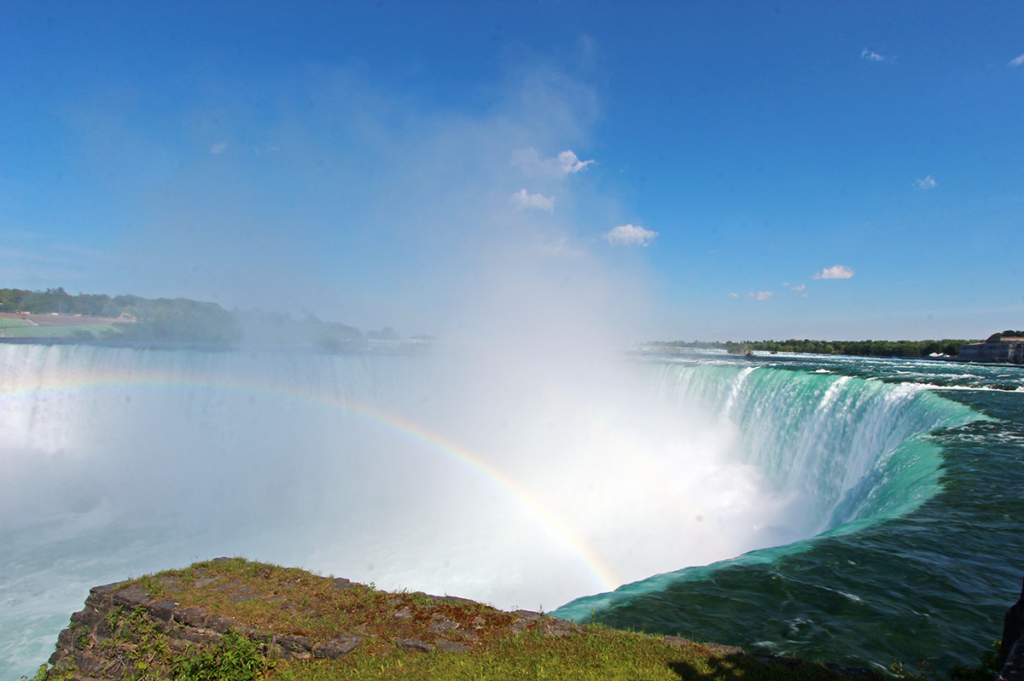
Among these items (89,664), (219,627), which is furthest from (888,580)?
(89,664)

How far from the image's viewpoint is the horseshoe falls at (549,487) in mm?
5055

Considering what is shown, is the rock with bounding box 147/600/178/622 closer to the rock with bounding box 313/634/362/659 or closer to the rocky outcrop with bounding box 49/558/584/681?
the rocky outcrop with bounding box 49/558/584/681

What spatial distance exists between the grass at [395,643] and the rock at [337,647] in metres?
0.06

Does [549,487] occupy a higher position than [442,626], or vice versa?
[442,626]

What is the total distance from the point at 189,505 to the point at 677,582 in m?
19.7

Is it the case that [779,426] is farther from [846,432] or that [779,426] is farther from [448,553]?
[448,553]

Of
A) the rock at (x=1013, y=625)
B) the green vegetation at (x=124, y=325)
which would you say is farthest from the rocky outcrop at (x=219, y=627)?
the green vegetation at (x=124, y=325)

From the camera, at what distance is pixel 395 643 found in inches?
162

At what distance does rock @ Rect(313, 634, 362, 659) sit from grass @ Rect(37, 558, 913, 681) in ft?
0.19

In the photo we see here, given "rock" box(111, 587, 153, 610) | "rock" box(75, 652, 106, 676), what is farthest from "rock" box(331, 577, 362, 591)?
"rock" box(75, 652, 106, 676)

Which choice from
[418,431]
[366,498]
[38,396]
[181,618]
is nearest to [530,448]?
[418,431]

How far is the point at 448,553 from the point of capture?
14039 mm

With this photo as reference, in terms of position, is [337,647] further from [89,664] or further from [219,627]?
[89,664]

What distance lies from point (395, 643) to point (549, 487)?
16530 millimetres
